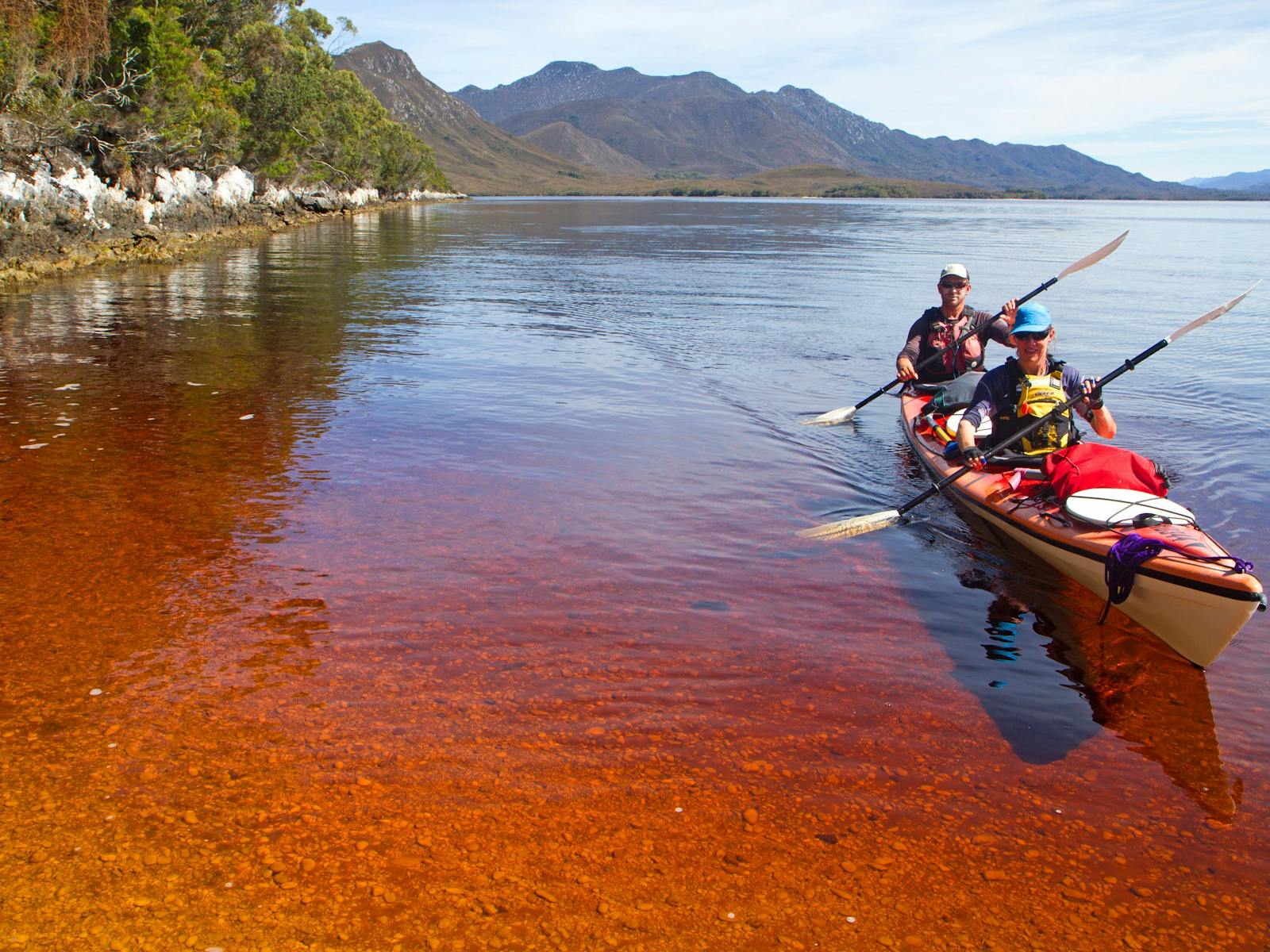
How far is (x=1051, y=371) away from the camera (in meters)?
9.82

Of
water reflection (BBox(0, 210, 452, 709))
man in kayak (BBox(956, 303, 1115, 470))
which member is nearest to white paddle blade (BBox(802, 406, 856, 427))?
man in kayak (BBox(956, 303, 1115, 470))

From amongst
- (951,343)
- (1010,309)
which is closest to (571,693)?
(1010,309)

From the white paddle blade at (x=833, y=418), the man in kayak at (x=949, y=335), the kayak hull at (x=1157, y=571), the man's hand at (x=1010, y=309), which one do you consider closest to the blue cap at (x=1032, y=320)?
the kayak hull at (x=1157, y=571)

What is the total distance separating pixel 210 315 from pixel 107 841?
21201 mm

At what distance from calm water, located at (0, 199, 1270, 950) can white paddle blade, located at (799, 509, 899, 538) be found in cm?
22

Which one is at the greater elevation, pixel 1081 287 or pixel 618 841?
pixel 1081 287

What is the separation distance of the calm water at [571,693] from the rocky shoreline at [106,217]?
17899 millimetres

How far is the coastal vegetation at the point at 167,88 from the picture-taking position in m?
31.2

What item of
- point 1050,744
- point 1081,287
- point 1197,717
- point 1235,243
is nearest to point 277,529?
point 1050,744

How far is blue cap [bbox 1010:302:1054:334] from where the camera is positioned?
30.7 ft

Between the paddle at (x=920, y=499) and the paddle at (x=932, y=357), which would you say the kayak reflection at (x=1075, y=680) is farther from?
the paddle at (x=932, y=357)

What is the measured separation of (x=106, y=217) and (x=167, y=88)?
731 cm

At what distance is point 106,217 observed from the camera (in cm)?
3697

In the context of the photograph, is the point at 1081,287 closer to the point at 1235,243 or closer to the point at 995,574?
the point at 995,574
